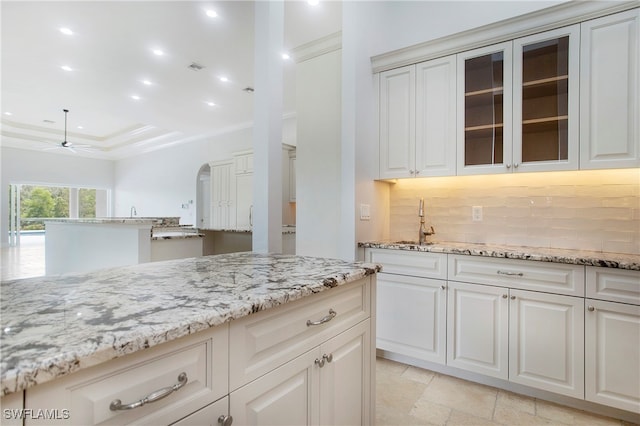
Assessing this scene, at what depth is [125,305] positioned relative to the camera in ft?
2.67

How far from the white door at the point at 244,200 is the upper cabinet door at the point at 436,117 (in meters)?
3.89

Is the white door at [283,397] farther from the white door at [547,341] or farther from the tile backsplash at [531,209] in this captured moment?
the tile backsplash at [531,209]

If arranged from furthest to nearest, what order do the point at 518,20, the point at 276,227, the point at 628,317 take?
1. the point at 518,20
2. the point at 276,227
3. the point at 628,317

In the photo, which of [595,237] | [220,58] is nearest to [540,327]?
[595,237]

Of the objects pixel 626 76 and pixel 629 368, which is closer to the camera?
pixel 629 368

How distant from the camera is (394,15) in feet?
9.84

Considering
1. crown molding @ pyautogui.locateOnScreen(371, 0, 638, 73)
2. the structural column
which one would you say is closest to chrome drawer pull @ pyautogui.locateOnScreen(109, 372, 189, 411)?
the structural column

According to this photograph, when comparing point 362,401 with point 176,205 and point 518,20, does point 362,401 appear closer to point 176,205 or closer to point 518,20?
point 518,20

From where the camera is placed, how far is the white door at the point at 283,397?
0.86 meters

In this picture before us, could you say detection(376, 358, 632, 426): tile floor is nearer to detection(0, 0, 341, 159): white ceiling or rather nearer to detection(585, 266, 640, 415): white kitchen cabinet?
detection(585, 266, 640, 415): white kitchen cabinet

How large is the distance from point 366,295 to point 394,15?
108 inches

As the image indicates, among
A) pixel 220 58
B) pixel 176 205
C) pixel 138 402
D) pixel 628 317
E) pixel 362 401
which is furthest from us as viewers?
pixel 176 205

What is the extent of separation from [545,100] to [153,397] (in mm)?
2695

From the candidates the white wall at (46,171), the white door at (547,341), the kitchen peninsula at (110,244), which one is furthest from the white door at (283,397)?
the white wall at (46,171)
